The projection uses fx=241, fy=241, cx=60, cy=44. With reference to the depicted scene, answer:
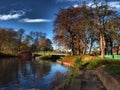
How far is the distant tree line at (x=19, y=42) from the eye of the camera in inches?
4055

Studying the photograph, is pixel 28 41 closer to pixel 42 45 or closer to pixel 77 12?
pixel 42 45

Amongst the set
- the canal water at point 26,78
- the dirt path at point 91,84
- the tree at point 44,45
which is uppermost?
the tree at point 44,45

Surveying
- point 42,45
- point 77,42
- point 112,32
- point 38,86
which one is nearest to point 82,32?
point 77,42

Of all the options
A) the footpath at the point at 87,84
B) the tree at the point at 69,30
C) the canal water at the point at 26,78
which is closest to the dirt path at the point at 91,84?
the footpath at the point at 87,84

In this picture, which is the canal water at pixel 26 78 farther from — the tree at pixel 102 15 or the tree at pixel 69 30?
the tree at pixel 69 30

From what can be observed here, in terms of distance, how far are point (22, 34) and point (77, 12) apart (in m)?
65.1

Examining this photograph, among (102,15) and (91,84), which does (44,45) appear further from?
(91,84)

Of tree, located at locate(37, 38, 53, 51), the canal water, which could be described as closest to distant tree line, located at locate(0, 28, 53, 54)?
tree, located at locate(37, 38, 53, 51)

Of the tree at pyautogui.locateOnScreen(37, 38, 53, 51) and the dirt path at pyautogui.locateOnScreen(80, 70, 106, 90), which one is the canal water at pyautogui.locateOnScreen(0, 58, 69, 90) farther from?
the tree at pyautogui.locateOnScreen(37, 38, 53, 51)

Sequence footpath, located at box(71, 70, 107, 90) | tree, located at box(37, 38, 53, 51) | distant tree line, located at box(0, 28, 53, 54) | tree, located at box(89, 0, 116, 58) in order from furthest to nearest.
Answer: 1. tree, located at box(37, 38, 53, 51)
2. distant tree line, located at box(0, 28, 53, 54)
3. tree, located at box(89, 0, 116, 58)
4. footpath, located at box(71, 70, 107, 90)

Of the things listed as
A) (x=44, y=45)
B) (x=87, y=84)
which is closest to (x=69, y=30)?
(x=87, y=84)

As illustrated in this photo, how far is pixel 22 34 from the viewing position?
120062 millimetres

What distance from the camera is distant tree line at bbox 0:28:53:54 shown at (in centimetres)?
10299

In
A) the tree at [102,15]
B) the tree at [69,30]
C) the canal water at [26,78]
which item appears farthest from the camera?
the tree at [69,30]
